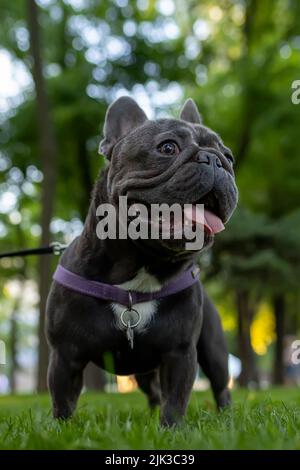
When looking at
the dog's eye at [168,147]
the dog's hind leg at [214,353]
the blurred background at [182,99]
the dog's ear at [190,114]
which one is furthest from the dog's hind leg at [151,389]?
the blurred background at [182,99]

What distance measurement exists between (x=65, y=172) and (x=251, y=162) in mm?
4687

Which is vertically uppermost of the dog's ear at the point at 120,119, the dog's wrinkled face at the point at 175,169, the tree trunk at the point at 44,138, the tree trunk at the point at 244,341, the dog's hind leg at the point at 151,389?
the tree trunk at the point at 44,138

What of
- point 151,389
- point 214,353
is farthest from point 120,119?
point 151,389

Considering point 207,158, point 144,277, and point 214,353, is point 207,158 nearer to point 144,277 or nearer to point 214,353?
point 144,277

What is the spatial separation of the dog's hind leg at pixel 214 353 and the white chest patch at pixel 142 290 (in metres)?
0.87

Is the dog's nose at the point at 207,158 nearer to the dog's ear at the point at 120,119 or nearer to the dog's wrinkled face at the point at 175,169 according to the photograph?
the dog's wrinkled face at the point at 175,169

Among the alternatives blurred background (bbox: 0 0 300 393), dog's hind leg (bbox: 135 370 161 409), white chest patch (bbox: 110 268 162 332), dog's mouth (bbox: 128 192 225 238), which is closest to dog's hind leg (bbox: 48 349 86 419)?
white chest patch (bbox: 110 268 162 332)

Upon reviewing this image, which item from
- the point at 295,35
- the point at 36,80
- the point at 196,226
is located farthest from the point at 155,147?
the point at 295,35

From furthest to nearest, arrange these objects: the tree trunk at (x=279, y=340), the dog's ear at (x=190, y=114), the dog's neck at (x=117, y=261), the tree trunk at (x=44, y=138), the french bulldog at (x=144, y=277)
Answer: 1. the tree trunk at (x=279, y=340)
2. the tree trunk at (x=44, y=138)
3. the dog's ear at (x=190, y=114)
4. the dog's neck at (x=117, y=261)
5. the french bulldog at (x=144, y=277)

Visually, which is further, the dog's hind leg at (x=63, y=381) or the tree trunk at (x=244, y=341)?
the tree trunk at (x=244, y=341)

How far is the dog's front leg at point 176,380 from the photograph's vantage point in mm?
3334

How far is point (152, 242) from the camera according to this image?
10.7 ft

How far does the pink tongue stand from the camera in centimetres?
312
